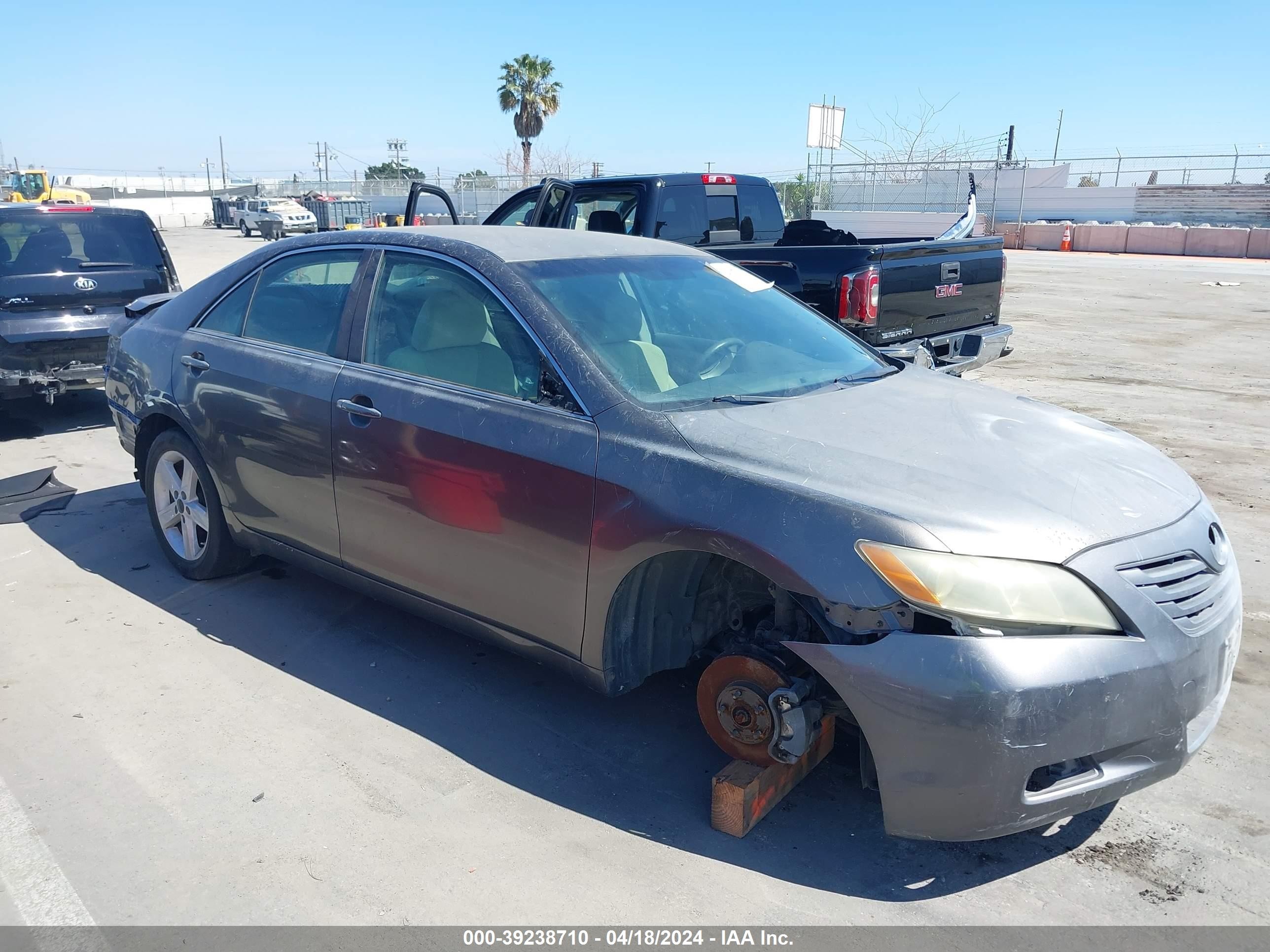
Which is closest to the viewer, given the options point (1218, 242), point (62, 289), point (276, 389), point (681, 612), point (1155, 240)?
point (681, 612)

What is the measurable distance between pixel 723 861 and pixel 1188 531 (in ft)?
5.51

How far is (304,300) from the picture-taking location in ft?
14.8

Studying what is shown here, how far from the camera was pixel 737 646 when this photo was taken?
321 centimetres

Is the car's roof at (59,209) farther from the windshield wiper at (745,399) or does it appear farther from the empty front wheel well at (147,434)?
the windshield wiper at (745,399)

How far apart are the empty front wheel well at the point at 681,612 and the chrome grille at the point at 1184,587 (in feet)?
3.09

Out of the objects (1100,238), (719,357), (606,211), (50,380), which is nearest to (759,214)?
(606,211)

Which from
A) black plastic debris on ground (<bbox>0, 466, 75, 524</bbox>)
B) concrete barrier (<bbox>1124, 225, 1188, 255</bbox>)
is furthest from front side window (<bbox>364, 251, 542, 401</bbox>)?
concrete barrier (<bbox>1124, 225, 1188, 255</bbox>)

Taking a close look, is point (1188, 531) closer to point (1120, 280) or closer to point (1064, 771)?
point (1064, 771)

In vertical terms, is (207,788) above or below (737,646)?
below

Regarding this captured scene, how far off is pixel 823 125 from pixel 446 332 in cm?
4380

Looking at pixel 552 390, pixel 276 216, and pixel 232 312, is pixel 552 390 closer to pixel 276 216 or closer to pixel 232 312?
pixel 232 312

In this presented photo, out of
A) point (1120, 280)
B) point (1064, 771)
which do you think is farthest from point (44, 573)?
point (1120, 280)

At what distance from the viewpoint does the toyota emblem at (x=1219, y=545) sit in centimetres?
303

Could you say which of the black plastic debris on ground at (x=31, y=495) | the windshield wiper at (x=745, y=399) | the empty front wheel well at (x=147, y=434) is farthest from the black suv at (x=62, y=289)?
the windshield wiper at (x=745, y=399)
